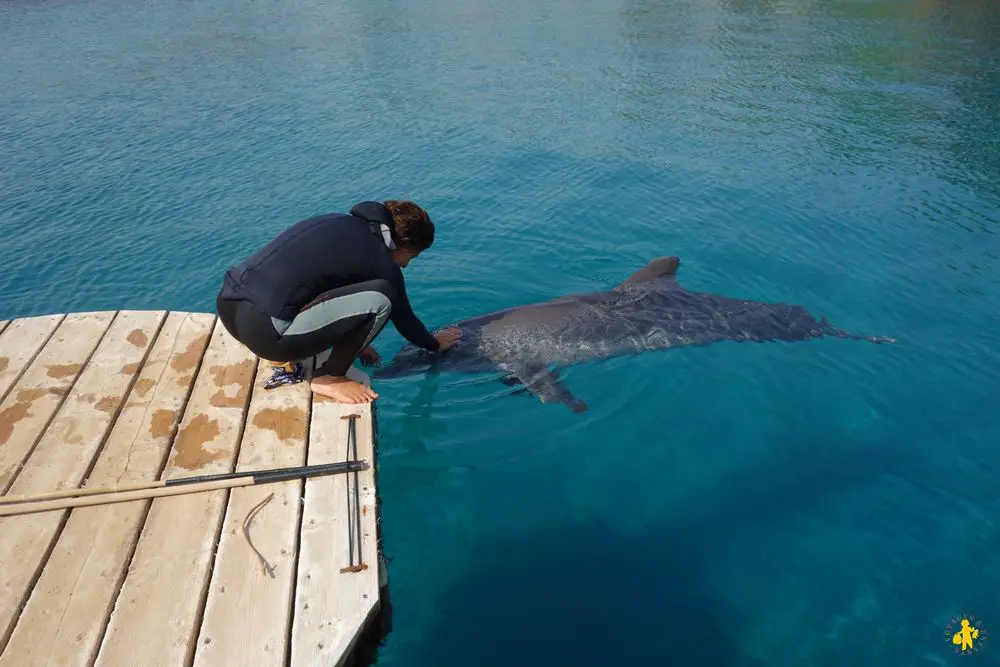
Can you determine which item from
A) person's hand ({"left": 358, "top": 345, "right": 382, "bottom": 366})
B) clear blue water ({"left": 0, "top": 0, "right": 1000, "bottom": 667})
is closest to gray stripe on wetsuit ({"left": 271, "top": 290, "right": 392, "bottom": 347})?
person's hand ({"left": 358, "top": 345, "right": 382, "bottom": 366})

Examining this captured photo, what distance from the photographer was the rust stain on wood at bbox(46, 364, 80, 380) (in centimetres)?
564

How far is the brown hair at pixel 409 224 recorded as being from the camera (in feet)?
17.5

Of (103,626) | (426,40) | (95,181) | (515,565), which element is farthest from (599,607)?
(426,40)

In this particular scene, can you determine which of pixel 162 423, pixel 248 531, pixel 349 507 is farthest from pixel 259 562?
pixel 162 423

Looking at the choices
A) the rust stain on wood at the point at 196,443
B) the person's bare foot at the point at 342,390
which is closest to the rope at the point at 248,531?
the rust stain on wood at the point at 196,443

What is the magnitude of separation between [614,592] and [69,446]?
14.5 ft

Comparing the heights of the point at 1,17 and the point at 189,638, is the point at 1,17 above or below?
above

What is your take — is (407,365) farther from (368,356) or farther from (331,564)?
(331,564)

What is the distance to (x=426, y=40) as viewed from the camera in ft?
81.5

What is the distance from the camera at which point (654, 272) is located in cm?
894

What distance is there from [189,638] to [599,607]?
3.21m

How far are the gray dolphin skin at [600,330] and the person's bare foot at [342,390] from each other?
181 centimetres

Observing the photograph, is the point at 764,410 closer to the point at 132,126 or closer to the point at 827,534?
the point at 827,534

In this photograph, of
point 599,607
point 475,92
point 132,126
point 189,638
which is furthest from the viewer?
point 475,92
